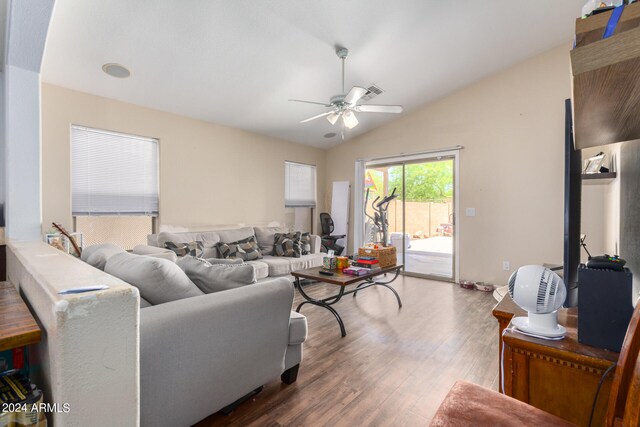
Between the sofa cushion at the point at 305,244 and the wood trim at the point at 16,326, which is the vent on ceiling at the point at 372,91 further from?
the wood trim at the point at 16,326

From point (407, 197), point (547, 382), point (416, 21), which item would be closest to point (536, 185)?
point (407, 197)

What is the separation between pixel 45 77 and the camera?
10.1ft

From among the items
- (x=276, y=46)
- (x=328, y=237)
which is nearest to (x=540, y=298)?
(x=276, y=46)

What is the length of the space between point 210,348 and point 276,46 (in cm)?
286

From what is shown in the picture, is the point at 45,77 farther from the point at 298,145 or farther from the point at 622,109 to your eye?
the point at 622,109

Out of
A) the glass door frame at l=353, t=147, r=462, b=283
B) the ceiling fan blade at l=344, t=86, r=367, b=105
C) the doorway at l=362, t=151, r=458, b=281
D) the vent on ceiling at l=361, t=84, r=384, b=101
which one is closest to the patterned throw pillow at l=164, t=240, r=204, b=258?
the ceiling fan blade at l=344, t=86, r=367, b=105

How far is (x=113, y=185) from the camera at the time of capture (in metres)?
3.70

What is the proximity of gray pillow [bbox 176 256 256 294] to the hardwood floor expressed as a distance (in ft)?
2.30

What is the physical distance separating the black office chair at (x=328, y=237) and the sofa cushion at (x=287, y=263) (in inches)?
42.8

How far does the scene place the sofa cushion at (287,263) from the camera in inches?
165

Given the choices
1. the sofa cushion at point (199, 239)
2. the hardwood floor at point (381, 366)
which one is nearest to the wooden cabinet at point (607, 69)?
the hardwood floor at point (381, 366)

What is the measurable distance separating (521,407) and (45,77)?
4452 millimetres

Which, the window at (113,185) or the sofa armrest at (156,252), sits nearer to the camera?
the sofa armrest at (156,252)

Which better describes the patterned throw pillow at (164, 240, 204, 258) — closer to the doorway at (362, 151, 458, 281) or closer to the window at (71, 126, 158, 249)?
the window at (71, 126, 158, 249)
